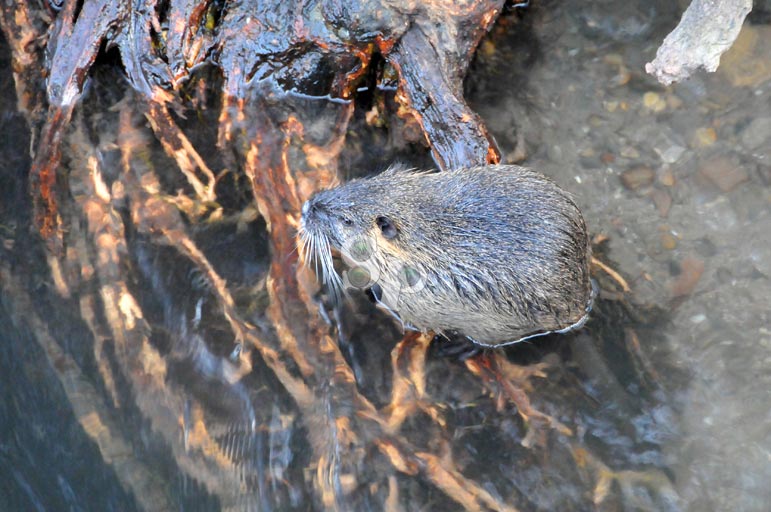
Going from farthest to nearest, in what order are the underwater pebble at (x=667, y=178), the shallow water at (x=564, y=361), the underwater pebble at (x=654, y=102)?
the underwater pebble at (x=654, y=102) → the underwater pebble at (x=667, y=178) → the shallow water at (x=564, y=361)

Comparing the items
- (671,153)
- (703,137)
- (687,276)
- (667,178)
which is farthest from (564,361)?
(703,137)

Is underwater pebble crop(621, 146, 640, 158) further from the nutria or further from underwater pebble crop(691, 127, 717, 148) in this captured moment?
the nutria

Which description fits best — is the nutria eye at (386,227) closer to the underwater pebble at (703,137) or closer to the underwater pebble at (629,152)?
the underwater pebble at (629,152)

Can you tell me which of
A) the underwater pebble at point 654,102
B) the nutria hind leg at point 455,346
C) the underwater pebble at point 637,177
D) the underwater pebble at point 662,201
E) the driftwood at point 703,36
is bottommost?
the nutria hind leg at point 455,346

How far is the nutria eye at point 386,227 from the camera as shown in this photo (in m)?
3.67

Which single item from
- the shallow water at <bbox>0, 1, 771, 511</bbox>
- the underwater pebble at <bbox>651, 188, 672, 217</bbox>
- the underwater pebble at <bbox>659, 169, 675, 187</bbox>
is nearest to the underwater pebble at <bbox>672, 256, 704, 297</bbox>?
the shallow water at <bbox>0, 1, 771, 511</bbox>

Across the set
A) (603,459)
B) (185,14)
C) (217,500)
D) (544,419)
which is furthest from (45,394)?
(603,459)

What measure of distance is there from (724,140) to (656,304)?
3.45ft

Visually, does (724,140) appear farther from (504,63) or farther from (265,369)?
(265,369)

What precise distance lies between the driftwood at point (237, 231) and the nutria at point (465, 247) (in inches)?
10.2

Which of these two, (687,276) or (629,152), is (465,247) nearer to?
(687,276)

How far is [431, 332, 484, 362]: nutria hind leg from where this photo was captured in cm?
395

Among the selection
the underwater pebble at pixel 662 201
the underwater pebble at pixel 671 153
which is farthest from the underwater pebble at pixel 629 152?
the underwater pebble at pixel 662 201

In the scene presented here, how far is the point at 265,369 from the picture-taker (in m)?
3.86
